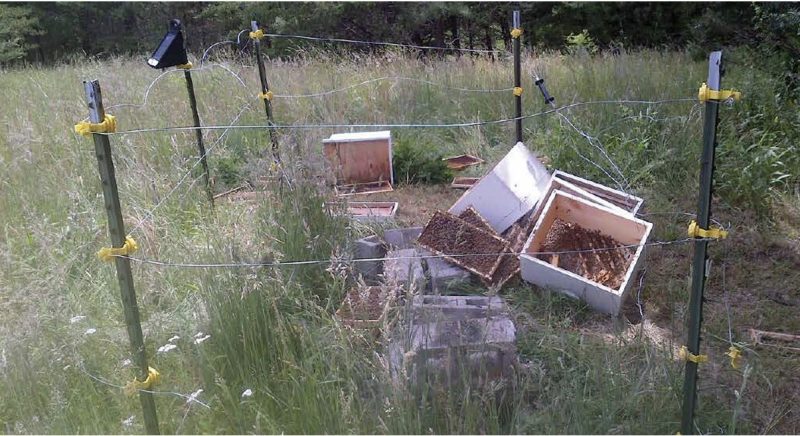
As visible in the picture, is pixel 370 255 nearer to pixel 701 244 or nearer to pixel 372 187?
pixel 372 187

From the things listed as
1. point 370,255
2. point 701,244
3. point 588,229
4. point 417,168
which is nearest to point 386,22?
point 417,168

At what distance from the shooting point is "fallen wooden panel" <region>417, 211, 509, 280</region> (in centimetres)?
394

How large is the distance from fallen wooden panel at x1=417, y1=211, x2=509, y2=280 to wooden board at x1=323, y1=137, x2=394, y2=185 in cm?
141

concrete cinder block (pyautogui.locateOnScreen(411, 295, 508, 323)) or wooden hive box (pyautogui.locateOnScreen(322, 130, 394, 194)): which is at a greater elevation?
wooden hive box (pyautogui.locateOnScreen(322, 130, 394, 194))

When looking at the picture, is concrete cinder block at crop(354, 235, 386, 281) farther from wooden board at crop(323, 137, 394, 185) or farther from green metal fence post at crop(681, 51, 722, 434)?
green metal fence post at crop(681, 51, 722, 434)

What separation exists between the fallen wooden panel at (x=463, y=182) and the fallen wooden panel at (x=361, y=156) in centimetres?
52

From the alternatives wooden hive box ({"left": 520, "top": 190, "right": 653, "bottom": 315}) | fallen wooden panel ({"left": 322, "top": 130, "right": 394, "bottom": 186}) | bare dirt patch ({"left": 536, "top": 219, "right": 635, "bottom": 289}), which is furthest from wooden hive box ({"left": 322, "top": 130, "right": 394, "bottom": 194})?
bare dirt patch ({"left": 536, "top": 219, "right": 635, "bottom": 289})

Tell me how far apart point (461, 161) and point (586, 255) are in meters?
2.46

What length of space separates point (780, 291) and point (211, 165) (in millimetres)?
4242

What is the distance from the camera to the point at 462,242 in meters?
4.03

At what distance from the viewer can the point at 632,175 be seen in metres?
5.18

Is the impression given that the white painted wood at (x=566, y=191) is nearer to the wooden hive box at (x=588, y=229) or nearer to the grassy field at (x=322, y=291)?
the wooden hive box at (x=588, y=229)

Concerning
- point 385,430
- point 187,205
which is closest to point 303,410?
point 385,430

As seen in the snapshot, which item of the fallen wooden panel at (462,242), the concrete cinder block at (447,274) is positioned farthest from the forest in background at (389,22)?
the concrete cinder block at (447,274)
